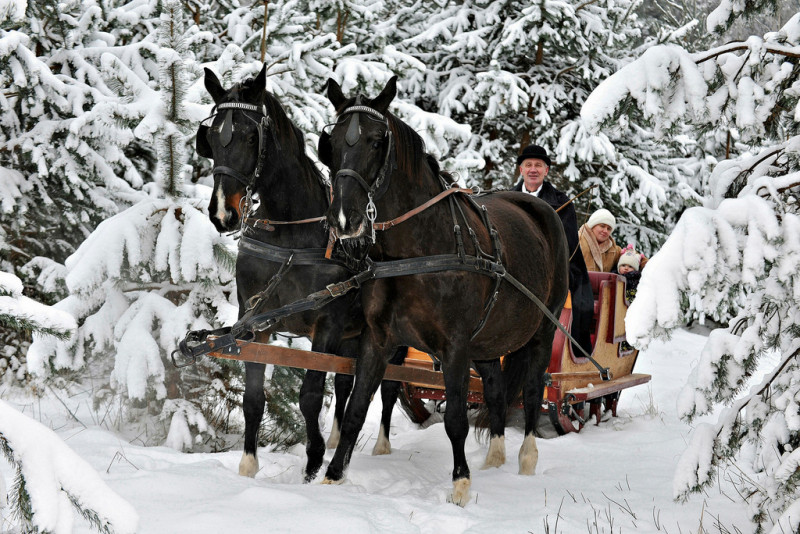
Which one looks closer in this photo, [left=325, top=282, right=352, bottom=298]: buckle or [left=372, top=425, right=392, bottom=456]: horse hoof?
[left=325, top=282, right=352, bottom=298]: buckle

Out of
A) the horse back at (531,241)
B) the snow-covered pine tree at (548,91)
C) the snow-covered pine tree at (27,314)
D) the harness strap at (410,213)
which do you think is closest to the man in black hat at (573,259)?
the horse back at (531,241)

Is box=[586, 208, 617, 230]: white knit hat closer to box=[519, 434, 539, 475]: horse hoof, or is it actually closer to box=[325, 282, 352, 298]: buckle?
box=[519, 434, 539, 475]: horse hoof

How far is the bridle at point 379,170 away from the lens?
3266 millimetres

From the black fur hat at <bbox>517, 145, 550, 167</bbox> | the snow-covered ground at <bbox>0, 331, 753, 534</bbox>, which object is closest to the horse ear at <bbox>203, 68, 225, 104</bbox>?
the snow-covered ground at <bbox>0, 331, 753, 534</bbox>

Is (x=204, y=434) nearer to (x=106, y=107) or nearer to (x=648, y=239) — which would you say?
(x=106, y=107)

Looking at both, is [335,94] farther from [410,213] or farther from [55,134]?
[55,134]

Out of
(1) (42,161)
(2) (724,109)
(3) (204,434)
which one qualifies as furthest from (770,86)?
(1) (42,161)

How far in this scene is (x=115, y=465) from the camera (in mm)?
3727

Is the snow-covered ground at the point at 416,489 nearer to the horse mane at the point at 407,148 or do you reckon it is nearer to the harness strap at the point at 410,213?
the harness strap at the point at 410,213

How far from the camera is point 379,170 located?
3.44m

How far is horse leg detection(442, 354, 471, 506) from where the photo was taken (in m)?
3.64

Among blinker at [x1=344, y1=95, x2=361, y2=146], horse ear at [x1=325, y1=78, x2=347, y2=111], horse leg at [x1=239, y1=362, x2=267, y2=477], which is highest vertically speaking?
horse ear at [x1=325, y1=78, x2=347, y2=111]

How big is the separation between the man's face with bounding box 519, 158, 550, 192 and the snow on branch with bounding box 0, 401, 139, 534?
17.1ft

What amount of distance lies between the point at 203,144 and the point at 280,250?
756mm
